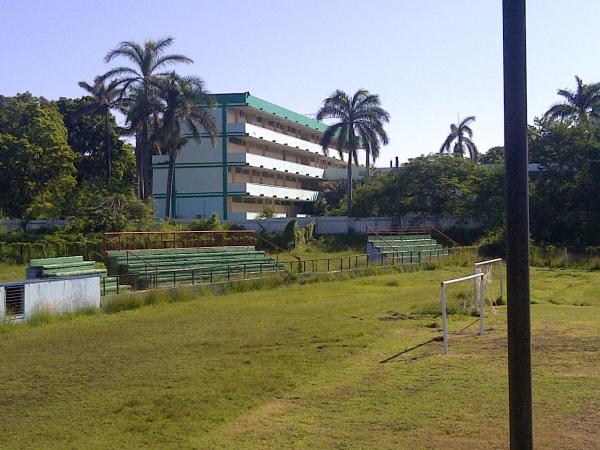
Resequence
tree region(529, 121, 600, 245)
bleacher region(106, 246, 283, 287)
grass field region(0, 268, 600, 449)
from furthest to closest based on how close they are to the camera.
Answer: tree region(529, 121, 600, 245) < bleacher region(106, 246, 283, 287) < grass field region(0, 268, 600, 449)

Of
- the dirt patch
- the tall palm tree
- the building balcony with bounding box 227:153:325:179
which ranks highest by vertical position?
the tall palm tree

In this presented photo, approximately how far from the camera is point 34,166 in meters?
61.9

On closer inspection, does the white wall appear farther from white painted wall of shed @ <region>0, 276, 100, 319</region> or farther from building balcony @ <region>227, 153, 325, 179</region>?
white painted wall of shed @ <region>0, 276, 100, 319</region>

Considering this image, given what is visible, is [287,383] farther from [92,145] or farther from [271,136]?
[92,145]

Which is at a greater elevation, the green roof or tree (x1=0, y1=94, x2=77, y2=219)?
the green roof

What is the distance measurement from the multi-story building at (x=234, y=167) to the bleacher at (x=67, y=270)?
4033 cm

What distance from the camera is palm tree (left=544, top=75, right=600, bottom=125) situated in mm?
60031

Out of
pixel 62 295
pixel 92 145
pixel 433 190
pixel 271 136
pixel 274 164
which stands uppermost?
pixel 271 136

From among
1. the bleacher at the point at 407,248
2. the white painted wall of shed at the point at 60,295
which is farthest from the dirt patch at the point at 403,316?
the bleacher at the point at 407,248

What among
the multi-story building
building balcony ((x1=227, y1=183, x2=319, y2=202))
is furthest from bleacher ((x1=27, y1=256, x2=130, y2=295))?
the multi-story building

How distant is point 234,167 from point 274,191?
6.21m

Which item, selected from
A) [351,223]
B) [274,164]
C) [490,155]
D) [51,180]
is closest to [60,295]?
[351,223]

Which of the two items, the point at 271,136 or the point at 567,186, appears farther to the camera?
the point at 271,136

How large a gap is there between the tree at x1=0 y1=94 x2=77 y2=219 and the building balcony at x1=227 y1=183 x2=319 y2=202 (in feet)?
49.8
